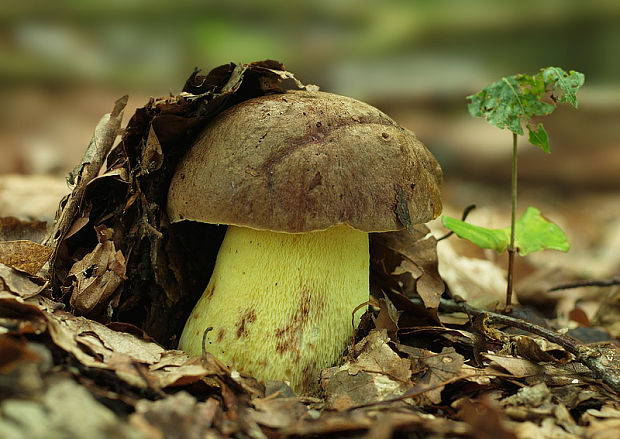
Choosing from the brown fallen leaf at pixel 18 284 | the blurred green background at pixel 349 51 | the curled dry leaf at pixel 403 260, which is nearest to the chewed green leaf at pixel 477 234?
the curled dry leaf at pixel 403 260

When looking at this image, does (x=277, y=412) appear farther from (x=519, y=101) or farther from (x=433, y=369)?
(x=519, y=101)

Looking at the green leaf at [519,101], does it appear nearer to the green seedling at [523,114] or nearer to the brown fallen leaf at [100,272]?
the green seedling at [523,114]

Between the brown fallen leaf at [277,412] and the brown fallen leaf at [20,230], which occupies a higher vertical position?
the brown fallen leaf at [20,230]

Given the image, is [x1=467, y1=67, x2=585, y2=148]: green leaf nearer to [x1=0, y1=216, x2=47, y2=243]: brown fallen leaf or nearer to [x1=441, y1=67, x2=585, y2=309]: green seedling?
[x1=441, y1=67, x2=585, y2=309]: green seedling

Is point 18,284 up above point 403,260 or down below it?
below

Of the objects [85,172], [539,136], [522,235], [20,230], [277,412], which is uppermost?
[539,136]

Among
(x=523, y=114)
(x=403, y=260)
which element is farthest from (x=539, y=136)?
(x=403, y=260)

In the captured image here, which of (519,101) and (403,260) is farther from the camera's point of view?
(403,260)
